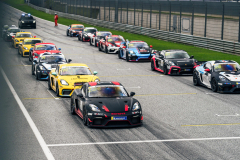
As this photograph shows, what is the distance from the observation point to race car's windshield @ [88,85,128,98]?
36.7ft

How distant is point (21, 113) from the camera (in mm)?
12188

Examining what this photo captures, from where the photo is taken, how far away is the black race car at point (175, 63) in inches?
830

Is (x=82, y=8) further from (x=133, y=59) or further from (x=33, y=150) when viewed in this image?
(x=33, y=150)

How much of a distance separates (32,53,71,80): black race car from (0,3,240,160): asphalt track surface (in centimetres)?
101

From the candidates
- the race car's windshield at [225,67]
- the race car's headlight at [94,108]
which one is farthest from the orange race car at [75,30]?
the race car's headlight at [94,108]

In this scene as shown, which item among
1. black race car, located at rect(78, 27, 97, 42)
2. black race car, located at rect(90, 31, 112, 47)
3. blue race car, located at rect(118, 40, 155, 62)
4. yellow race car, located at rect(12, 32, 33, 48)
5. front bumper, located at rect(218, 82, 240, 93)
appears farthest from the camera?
black race car, located at rect(78, 27, 97, 42)

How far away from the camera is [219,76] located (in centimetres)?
1638

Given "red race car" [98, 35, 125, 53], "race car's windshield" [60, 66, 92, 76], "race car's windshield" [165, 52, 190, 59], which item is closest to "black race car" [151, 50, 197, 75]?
"race car's windshield" [165, 52, 190, 59]

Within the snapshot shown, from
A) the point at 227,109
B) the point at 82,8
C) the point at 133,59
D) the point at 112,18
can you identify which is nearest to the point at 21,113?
the point at 227,109

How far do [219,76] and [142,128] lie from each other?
7.11m

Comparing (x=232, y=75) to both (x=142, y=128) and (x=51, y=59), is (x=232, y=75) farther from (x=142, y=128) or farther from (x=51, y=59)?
(x=51, y=59)

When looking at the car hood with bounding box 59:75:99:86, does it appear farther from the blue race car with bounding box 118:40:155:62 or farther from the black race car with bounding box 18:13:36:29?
the black race car with bounding box 18:13:36:29

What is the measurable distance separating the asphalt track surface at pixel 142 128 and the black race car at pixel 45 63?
1.01m

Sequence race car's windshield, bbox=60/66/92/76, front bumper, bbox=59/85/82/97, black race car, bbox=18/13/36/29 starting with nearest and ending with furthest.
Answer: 1. front bumper, bbox=59/85/82/97
2. race car's windshield, bbox=60/66/92/76
3. black race car, bbox=18/13/36/29
